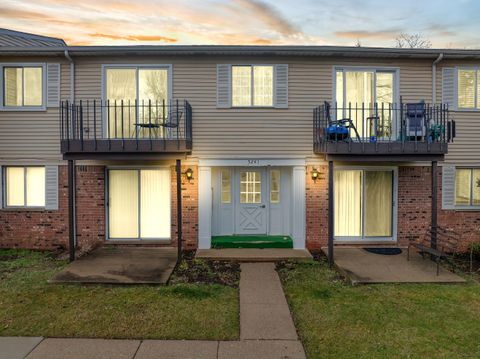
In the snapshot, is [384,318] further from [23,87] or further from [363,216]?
[23,87]

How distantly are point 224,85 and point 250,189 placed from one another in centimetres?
299

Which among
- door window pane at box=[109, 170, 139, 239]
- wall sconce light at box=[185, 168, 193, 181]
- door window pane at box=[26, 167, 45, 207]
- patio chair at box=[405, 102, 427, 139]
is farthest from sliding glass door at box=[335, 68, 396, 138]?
door window pane at box=[26, 167, 45, 207]

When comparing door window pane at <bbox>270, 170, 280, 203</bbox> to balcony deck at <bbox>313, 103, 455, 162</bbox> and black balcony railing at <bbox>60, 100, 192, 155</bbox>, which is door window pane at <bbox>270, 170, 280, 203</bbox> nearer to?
balcony deck at <bbox>313, 103, 455, 162</bbox>

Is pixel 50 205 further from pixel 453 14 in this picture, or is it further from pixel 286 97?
pixel 453 14

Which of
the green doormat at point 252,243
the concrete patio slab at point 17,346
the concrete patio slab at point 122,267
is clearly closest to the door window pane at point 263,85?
the green doormat at point 252,243

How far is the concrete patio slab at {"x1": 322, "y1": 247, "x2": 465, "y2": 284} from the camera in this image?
303 inches

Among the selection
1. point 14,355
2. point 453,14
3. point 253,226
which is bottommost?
point 14,355

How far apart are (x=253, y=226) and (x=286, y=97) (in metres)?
3.74

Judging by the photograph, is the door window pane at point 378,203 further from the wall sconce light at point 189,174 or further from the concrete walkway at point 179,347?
the concrete walkway at point 179,347

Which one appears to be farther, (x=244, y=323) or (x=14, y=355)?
(x=244, y=323)

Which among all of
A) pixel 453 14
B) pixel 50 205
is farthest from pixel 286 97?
pixel 453 14

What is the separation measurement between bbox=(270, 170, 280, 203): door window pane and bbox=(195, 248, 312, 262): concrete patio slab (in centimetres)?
153

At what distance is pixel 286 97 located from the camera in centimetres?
1015

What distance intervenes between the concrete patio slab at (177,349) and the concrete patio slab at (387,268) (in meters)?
3.70
